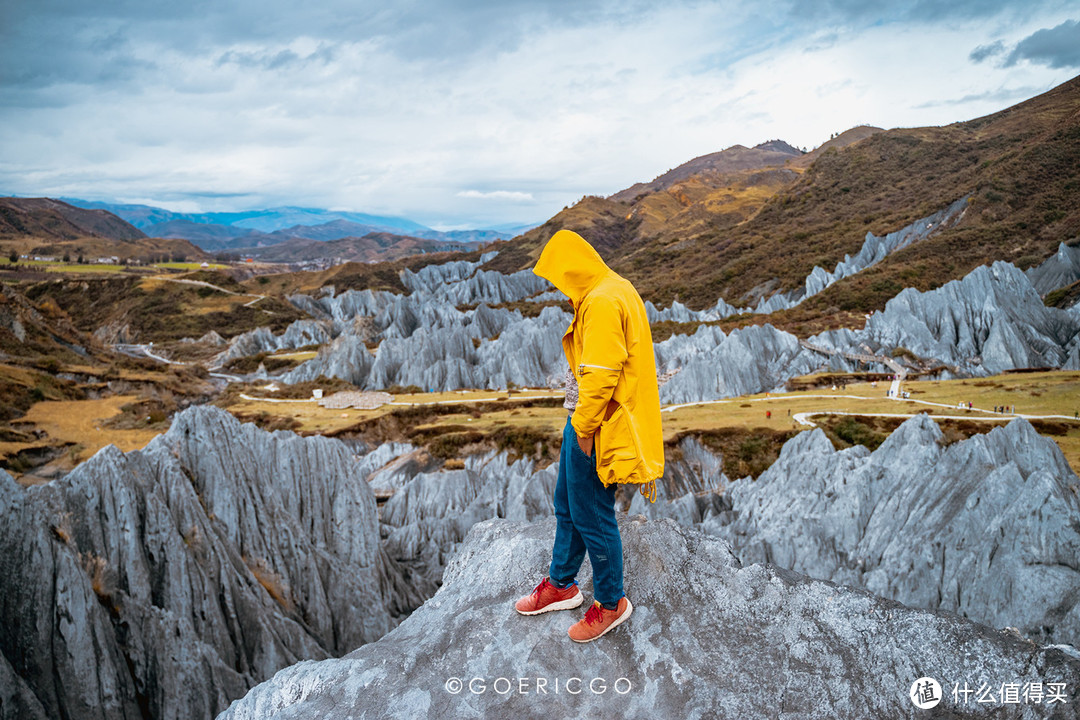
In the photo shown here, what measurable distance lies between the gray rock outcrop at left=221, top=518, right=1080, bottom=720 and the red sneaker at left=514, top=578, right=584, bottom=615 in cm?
10

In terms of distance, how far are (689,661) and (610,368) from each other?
2.61m

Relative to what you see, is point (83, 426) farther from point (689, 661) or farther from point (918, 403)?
point (918, 403)

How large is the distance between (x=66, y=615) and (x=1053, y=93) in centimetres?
15551

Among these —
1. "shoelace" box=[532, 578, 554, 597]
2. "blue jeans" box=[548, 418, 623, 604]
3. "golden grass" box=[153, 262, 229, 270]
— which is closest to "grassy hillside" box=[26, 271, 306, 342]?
"golden grass" box=[153, 262, 229, 270]

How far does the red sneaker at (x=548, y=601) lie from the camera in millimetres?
5176

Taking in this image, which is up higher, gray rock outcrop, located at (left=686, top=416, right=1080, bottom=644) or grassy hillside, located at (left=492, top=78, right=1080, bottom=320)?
grassy hillside, located at (left=492, top=78, right=1080, bottom=320)

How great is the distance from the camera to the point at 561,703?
441cm

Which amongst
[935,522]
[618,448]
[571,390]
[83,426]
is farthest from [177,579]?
[935,522]

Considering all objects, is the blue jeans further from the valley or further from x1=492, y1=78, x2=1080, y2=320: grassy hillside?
x1=492, y1=78, x2=1080, y2=320: grassy hillside

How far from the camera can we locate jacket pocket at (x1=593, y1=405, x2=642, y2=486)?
446cm

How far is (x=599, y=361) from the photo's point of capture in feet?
14.2

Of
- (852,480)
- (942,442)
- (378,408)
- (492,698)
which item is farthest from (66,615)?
(378,408)

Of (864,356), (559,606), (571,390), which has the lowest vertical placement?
(864,356)

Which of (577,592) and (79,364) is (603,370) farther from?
(79,364)
